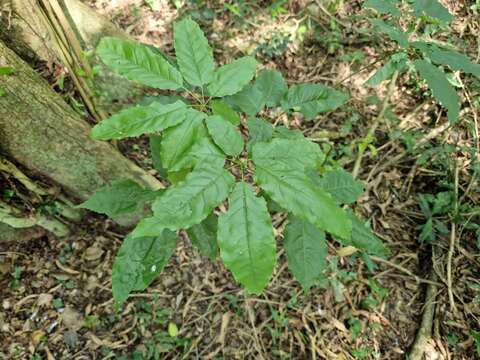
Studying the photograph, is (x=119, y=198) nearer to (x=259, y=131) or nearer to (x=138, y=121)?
(x=138, y=121)

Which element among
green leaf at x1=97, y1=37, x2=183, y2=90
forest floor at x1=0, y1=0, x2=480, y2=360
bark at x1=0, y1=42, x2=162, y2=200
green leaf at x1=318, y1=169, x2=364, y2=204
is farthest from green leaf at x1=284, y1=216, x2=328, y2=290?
bark at x1=0, y1=42, x2=162, y2=200

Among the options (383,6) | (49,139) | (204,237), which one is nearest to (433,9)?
(383,6)

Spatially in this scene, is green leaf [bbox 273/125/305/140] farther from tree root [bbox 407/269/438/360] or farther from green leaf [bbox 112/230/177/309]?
tree root [bbox 407/269/438/360]

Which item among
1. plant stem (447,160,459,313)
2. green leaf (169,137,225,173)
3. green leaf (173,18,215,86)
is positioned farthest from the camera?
plant stem (447,160,459,313)

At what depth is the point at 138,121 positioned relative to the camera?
3.43ft

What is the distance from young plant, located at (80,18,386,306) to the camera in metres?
0.91

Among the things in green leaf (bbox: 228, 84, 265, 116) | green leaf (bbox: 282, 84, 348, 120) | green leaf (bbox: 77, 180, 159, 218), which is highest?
green leaf (bbox: 228, 84, 265, 116)

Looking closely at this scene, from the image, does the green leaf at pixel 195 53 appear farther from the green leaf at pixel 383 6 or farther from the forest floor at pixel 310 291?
the forest floor at pixel 310 291

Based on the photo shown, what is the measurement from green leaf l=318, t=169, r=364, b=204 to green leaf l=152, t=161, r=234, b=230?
2.04 feet

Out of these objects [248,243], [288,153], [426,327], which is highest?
[288,153]

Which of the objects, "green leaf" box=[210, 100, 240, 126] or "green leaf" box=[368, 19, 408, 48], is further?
"green leaf" box=[368, 19, 408, 48]

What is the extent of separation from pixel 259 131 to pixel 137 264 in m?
0.66

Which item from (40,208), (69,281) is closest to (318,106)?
(40,208)

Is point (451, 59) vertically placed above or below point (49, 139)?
above
